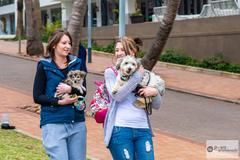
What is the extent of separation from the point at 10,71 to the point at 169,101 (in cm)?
842

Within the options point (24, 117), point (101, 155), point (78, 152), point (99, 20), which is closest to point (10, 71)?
point (24, 117)

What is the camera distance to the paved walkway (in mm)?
8820

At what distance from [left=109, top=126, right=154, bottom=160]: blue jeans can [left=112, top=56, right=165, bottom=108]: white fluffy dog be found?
0.25m

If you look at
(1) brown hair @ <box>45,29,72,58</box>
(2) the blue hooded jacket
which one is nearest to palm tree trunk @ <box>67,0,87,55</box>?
(1) brown hair @ <box>45,29,72,58</box>

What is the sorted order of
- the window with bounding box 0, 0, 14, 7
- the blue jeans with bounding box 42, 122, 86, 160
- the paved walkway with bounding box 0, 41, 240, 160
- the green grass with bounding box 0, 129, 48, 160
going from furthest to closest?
1. the window with bounding box 0, 0, 14, 7
2. the paved walkway with bounding box 0, 41, 240, 160
3. the green grass with bounding box 0, 129, 48, 160
4. the blue jeans with bounding box 42, 122, 86, 160

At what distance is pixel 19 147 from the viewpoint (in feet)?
26.9

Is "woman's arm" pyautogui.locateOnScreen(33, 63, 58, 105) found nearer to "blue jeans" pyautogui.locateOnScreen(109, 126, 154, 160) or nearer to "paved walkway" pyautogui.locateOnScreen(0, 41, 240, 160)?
"blue jeans" pyautogui.locateOnScreen(109, 126, 154, 160)

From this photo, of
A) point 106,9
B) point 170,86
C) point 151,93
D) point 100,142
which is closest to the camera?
point 151,93

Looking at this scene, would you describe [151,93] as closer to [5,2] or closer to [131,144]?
[131,144]

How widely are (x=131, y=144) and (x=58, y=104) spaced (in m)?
0.75

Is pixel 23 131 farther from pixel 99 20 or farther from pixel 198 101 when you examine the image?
pixel 99 20

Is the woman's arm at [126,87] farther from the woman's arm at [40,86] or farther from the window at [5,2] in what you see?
the window at [5,2]

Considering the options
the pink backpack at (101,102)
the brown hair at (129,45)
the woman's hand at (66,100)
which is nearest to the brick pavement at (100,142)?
the pink backpack at (101,102)

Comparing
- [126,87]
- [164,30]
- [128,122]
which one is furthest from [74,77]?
[164,30]
